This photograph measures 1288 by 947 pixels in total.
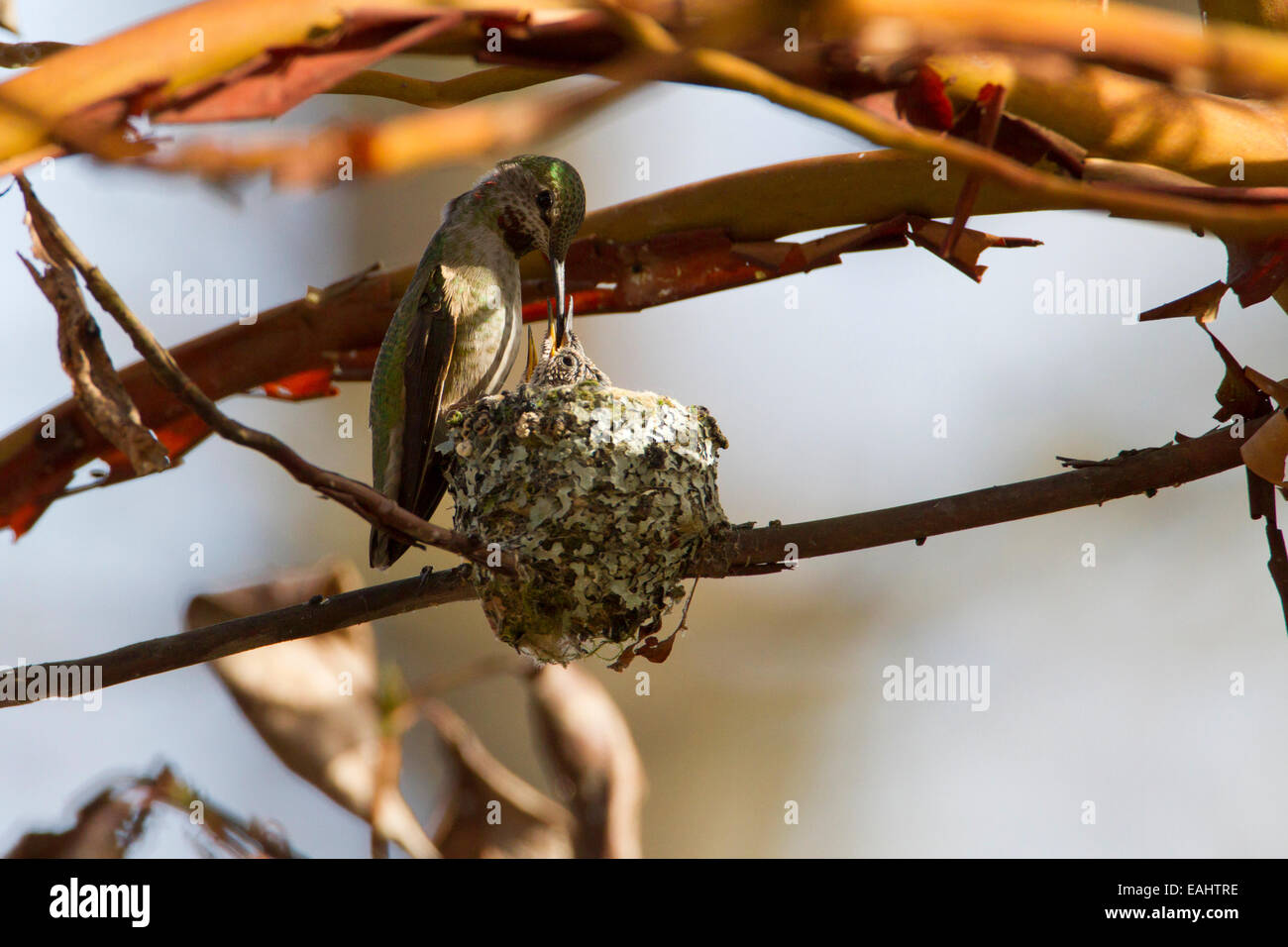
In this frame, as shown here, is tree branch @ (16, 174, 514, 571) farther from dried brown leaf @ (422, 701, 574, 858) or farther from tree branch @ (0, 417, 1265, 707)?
dried brown leaf @ (422, 701, 574, 858)

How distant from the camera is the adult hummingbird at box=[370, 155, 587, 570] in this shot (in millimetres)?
4293

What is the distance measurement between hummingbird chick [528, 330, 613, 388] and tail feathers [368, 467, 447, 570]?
64 cm

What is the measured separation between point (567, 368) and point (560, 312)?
0.20 meters

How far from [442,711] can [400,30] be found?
117 inches

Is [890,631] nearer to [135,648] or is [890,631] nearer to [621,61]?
[135,648]

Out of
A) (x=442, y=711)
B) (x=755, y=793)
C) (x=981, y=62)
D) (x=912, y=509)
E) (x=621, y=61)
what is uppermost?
(x=981, y=62)

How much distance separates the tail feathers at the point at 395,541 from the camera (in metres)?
4.28

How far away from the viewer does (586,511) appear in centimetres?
344

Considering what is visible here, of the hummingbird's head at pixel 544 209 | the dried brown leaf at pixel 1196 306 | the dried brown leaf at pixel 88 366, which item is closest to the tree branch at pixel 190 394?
the dried brown leaf at pixel 88 366

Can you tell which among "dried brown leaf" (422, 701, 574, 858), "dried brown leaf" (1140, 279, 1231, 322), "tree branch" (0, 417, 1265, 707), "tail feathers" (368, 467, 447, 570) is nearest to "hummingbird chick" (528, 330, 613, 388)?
"tail feathers" (368, 467, 447, 570)

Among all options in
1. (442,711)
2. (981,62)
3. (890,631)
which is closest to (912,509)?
(981,62)

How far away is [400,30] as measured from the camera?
136 cm

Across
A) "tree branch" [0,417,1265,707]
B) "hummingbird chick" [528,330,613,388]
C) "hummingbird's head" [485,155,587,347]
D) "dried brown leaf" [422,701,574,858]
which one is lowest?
"dried brown leaf" [422,701,574,858]
